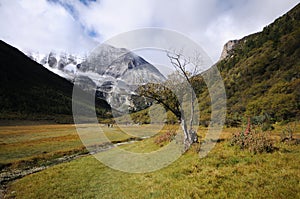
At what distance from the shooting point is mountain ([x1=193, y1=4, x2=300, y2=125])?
6825cm

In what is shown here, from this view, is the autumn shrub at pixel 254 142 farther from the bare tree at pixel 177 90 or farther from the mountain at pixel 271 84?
the mountain at pixel 271 84

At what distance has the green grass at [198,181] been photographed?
909 cm

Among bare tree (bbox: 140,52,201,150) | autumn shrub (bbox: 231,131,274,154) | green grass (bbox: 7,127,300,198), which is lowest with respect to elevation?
green grass (bbox: 7,127,300,198)

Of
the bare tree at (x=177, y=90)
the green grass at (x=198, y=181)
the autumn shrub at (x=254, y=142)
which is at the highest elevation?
the bare tree at (x=177, y=90)

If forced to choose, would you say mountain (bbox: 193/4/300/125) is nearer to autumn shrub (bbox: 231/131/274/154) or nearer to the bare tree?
the bare tree

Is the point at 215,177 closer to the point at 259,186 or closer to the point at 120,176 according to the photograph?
the point at 259,186

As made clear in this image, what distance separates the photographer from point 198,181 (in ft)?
36.3

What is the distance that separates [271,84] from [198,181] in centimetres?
10298

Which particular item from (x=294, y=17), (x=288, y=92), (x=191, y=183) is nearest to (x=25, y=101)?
(x=288, y=92)

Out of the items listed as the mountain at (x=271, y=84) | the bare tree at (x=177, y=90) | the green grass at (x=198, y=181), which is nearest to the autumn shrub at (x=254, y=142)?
the green grass at (x=198, y=181)

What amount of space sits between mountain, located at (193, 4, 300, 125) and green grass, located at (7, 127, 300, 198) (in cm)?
4691

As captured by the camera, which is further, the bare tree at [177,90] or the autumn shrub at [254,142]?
the bare tree at [177,90]

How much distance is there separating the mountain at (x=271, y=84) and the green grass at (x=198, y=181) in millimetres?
46910

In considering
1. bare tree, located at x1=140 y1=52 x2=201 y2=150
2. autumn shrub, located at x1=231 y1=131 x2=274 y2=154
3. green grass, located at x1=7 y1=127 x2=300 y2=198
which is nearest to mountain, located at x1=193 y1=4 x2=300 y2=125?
bare tree, located at x1=140 y1=52 x2=201 y2=150
